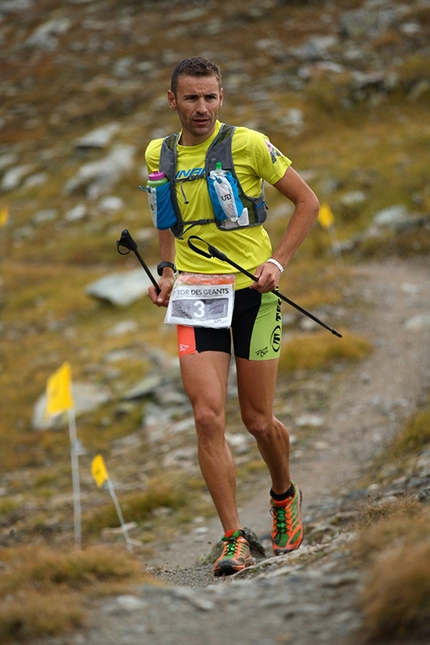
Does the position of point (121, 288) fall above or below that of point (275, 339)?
below

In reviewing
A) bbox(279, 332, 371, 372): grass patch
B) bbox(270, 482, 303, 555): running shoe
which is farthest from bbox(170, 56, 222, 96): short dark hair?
bbox(279, 332, 371, 372): grass patch

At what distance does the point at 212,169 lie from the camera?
474cm

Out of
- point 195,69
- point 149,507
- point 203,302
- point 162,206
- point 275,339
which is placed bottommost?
point 149,507

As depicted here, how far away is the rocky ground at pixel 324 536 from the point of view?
304 centimetres

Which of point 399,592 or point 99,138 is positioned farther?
point 99,138

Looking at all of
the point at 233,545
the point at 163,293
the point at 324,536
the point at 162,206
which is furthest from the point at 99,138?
the point at 233,545

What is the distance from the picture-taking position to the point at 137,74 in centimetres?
2981

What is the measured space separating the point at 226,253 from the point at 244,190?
36 cm

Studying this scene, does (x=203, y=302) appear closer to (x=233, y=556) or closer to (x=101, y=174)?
(x=233, y=556)

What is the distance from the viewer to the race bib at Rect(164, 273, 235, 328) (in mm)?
4832

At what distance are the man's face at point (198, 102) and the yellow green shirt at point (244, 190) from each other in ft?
0.37

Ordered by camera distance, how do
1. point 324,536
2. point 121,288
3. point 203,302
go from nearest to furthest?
point 203,302, point 324,536, point 121,288

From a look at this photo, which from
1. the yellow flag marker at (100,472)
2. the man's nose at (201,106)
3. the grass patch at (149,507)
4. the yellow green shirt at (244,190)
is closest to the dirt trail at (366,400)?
the grass patch at (149,507)

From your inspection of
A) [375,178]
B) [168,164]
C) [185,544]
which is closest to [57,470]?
[185,544]
